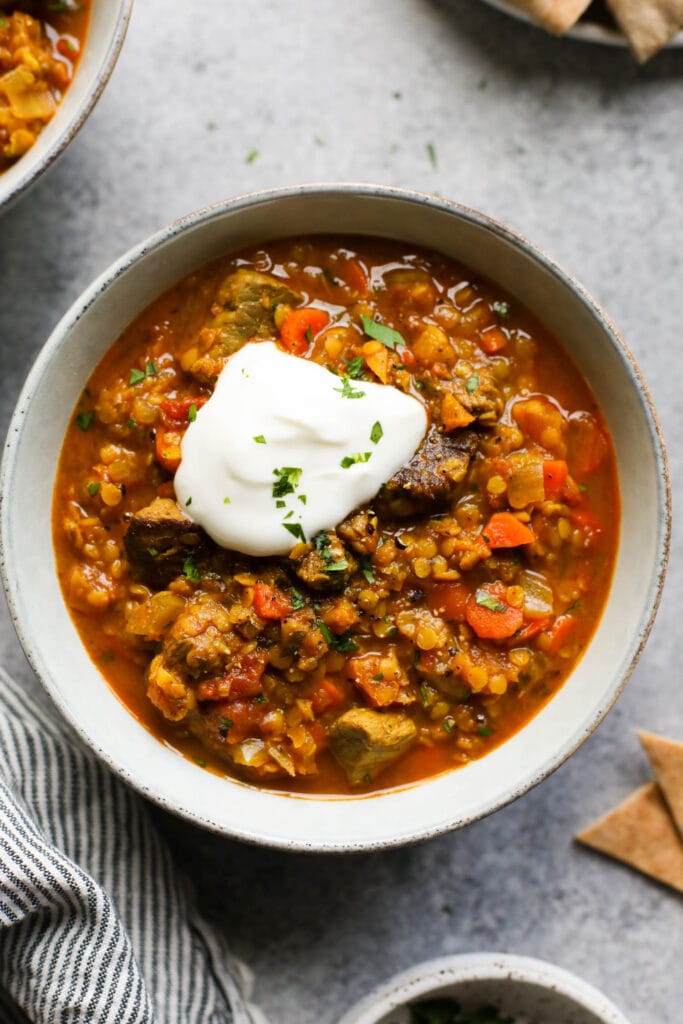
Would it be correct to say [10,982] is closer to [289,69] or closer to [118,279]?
[118,279]

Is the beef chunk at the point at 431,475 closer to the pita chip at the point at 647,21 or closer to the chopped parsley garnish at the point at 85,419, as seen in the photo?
the chopped parsley garnish at the point at 85,419

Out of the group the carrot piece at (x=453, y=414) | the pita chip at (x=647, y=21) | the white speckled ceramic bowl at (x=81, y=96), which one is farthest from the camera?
the pita chip at (x=647, y=21)

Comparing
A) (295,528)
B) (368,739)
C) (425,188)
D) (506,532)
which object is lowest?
(368,739)

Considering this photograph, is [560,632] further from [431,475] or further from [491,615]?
[431,475]

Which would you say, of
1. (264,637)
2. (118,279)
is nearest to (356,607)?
(264,637)

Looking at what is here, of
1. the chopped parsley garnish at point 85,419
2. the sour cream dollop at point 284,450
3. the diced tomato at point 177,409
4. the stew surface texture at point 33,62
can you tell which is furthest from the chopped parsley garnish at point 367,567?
the stew surface texture at point 33,62

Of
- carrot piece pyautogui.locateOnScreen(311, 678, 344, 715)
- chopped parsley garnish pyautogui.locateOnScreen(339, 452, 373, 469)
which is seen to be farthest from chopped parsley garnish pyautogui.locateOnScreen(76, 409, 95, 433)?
carrot piece pyautogui.locateOnScreen(311, 678, 344, 715)

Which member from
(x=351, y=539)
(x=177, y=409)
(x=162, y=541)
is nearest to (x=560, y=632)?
(x=351, y=539)
